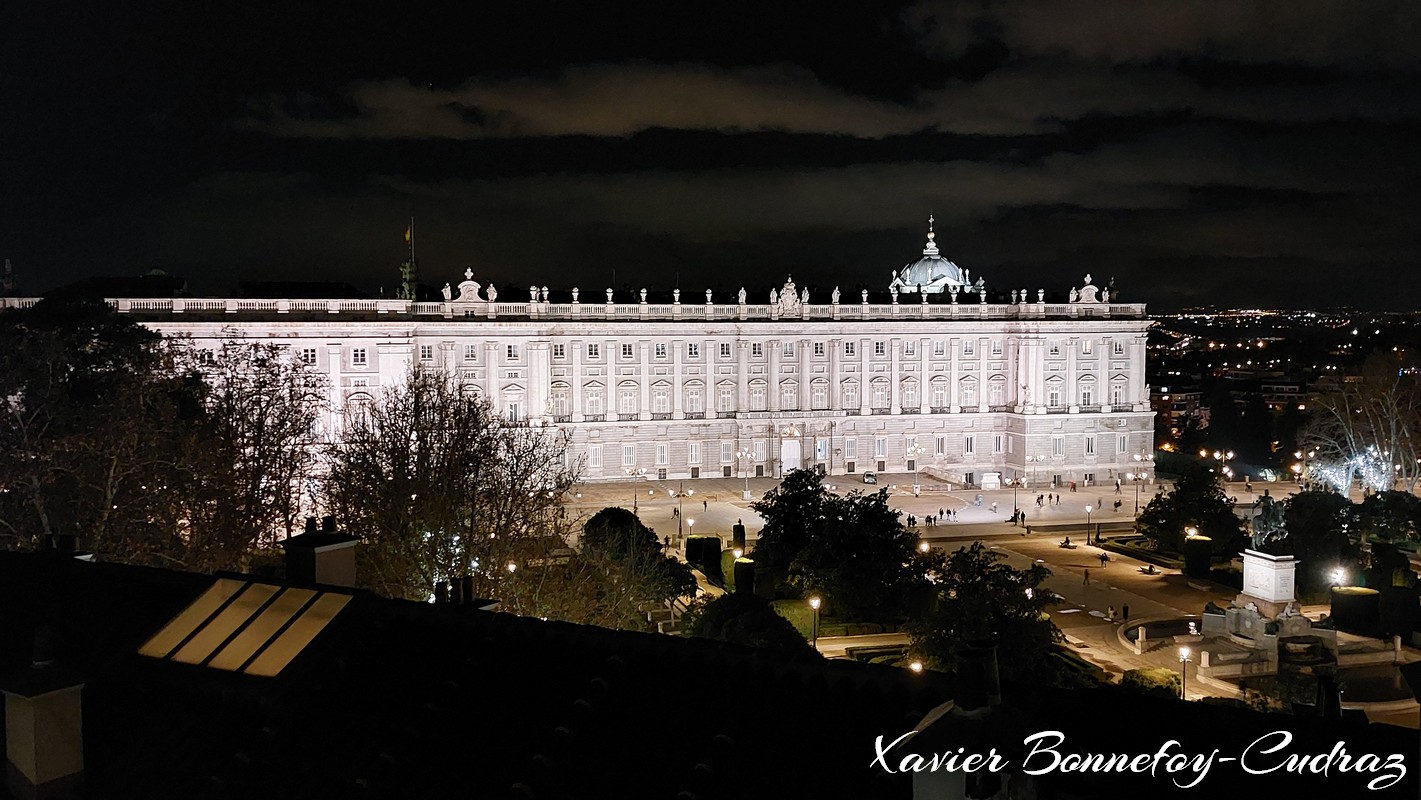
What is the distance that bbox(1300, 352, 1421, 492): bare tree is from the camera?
202 ft

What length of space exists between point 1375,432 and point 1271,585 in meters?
36.3

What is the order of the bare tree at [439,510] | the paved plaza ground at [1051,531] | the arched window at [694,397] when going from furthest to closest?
the arched window at [694,397] < the paved plaza ground at [1051,531] < the bare tree at [439,510]

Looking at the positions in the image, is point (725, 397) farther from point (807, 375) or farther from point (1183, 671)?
point (1183, 671)

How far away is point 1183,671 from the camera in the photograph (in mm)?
28234

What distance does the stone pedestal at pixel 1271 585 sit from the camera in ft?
113

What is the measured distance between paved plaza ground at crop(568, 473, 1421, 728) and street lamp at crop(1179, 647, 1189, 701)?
187 mm

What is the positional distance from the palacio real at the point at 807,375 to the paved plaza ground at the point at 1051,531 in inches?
123

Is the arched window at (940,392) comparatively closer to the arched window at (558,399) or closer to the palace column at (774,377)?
the palace column at (774,377)

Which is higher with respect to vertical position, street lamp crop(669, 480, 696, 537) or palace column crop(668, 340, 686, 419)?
palace column crop(668, 340, 686, 419)

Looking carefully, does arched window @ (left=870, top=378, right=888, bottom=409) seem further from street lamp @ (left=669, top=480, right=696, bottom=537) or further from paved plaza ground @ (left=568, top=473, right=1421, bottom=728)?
street lamp @ (left=669, top=480, right=696, bottom=537)

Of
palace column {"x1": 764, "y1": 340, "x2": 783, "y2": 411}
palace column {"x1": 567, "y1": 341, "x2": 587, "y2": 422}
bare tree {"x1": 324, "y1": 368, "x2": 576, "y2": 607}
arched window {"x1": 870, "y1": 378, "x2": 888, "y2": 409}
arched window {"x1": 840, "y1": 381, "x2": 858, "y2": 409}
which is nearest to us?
bare tree {"x1": 324, "y1": 368, "x2": 576, "y2": 607}

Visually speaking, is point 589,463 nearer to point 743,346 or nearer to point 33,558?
point 743,346

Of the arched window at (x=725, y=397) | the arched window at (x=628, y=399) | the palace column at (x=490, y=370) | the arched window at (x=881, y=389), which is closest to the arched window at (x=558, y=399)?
the palace column at (x=490, y=370)

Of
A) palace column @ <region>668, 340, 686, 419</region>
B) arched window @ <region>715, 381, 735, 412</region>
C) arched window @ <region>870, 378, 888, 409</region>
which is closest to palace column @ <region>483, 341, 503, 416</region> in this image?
palace column @ <region>668, 340, 686, 419</region>
